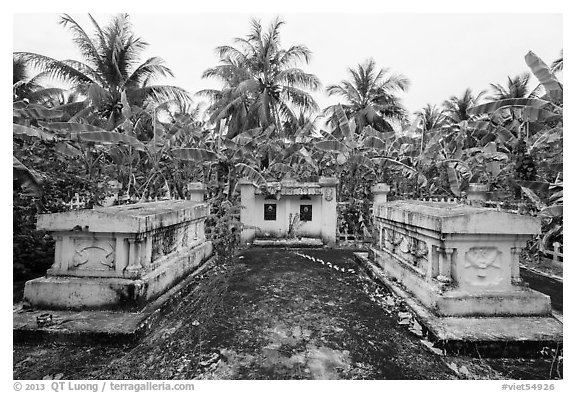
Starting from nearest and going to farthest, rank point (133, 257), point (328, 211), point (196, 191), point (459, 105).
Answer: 1. point (133, 257)
2. point (196, 191)
3. point (328, 211)
4. point (459, 105)

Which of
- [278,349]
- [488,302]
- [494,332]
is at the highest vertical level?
[488,302]

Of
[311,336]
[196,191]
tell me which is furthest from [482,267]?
[196,191]

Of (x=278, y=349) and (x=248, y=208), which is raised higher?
(x=248, y=208)

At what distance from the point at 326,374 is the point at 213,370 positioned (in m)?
0.93

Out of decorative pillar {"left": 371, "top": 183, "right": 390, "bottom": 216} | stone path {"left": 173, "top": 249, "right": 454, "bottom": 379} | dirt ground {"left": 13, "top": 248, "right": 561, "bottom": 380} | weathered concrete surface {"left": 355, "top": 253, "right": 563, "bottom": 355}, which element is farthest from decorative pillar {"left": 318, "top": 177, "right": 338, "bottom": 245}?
weathered concrete surface {"left": 355, "top": 253, "right": 563, "bottom": 355}

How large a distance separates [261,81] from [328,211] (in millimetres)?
8864

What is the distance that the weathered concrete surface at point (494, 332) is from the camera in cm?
301

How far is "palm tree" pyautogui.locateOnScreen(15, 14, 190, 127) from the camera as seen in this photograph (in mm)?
12383

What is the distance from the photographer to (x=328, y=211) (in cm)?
905

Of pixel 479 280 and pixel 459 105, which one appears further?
pixel 459 105

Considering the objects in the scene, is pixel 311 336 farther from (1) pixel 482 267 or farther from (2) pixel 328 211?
(2) pixel 328 211

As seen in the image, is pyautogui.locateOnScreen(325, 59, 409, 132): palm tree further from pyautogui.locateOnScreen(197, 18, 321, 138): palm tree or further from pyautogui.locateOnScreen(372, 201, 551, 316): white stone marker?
pyautogui.locateOnScreen(372, 201, 551, 316): white stone marker

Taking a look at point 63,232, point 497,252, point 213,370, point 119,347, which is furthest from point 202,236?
point 497,252

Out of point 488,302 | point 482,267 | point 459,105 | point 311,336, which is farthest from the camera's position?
point 459,105
